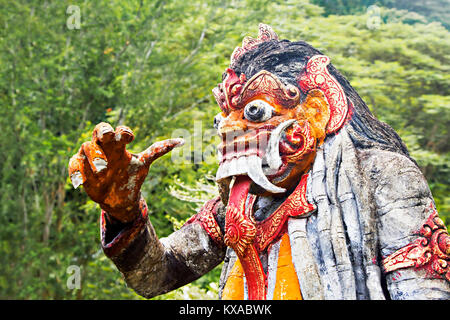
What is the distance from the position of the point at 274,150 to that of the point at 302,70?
53cm

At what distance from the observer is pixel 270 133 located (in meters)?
2.82

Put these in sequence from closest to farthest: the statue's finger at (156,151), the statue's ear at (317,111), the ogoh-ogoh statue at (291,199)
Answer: the ogoh-ogoh statue at (291,199)
the statue's finger at (156,151)
the statue's ear at (317,111)

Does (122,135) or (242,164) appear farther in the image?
(242,164)

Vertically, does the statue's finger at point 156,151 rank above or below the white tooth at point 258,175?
above

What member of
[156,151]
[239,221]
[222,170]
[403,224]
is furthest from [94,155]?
[403,224]

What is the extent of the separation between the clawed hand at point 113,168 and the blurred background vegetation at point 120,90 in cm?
522

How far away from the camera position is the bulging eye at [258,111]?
284 cm

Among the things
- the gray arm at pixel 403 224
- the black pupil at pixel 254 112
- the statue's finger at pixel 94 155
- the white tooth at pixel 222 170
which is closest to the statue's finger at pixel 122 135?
the statue's finger at pixel 94 155

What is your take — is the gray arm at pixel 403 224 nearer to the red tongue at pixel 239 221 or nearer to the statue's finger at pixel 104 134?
the red tongue at pixel 239 221

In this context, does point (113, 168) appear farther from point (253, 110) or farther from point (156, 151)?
point (253, 110)

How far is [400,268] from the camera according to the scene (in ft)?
7.95

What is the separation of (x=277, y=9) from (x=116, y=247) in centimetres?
749
